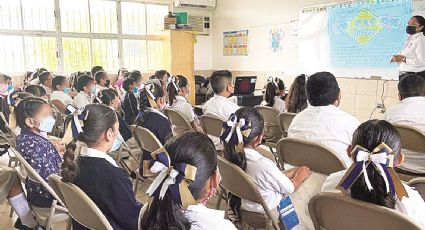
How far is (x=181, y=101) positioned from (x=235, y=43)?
4.92m

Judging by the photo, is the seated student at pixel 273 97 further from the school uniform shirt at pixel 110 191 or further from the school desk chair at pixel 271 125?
the school uniform shirt at pixel 110 191

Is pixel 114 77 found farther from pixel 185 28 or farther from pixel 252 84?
pixel 252 84

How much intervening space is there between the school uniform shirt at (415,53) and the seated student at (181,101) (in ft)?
9.29

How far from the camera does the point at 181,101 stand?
3.85 metres

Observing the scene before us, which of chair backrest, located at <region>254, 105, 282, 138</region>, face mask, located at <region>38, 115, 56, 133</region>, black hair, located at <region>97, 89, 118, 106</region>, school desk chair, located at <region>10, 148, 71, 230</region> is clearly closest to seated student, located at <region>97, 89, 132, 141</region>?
black hair, located at <region>97, 89, 118, 106</region>

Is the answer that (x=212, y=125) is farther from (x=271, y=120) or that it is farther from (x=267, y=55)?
(x=267, y=55)

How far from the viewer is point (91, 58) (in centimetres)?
787

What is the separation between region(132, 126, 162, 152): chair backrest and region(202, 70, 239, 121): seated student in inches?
34.2

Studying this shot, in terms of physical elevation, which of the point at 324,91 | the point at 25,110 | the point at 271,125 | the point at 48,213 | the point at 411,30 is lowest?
the point at 48,213

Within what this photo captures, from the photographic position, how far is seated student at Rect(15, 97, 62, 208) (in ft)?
6.81

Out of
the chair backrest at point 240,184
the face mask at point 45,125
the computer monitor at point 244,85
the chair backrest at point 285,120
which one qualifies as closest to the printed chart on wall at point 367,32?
the computer monitor at point 244,85

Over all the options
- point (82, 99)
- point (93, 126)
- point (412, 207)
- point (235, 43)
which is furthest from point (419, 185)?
point (235, 43)

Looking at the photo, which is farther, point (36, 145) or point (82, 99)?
point (82, 99)

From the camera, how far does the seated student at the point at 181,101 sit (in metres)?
3.63
